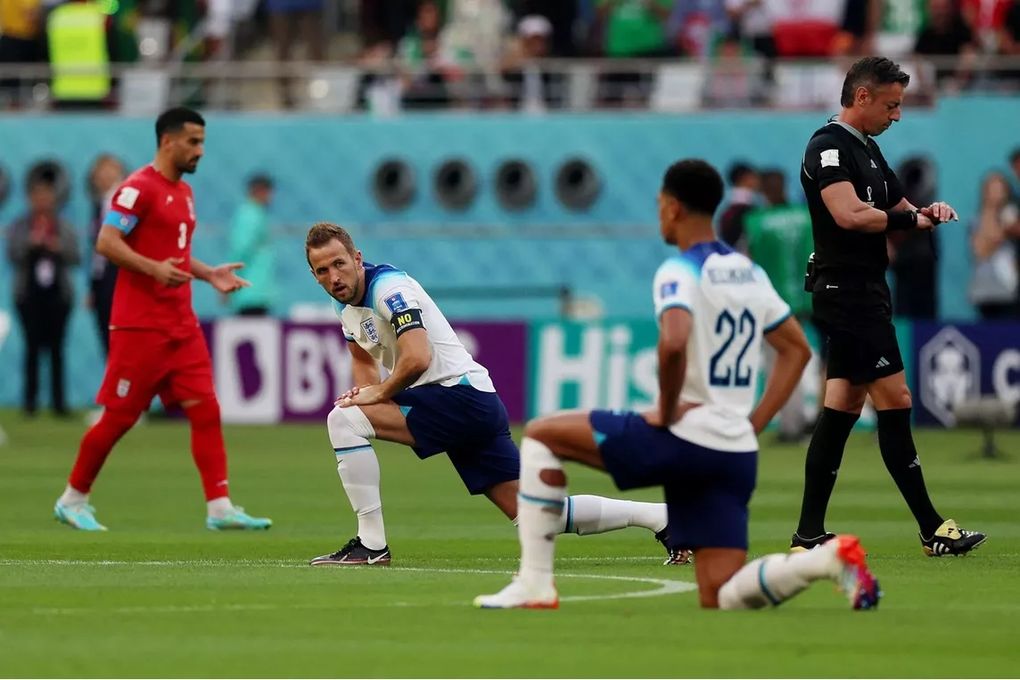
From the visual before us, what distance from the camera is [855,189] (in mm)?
11555

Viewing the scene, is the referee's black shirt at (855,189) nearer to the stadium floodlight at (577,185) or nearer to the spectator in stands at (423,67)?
the stadium floodlight at (577,185)

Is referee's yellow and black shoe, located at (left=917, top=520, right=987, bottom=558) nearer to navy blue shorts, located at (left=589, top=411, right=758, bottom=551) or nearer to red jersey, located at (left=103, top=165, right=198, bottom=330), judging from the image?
navy blue shorts, located at (left=589, top=411, right=758, bottom=551)

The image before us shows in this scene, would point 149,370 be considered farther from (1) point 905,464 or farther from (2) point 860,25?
(2) point 860,25

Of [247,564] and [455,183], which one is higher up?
[455,183]

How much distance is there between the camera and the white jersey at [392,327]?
10.9 m

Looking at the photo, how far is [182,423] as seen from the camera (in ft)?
84.7

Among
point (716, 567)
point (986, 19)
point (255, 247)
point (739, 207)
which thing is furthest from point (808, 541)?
point (986, 19)

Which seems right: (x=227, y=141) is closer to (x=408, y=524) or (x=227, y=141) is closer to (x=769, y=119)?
(x=769, y=119)

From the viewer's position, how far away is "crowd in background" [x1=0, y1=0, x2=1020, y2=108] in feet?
89.9

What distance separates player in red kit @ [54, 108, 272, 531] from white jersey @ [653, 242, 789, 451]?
17.6 feet

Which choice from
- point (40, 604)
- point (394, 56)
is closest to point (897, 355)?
point (40, 604)

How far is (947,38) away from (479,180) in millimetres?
6178

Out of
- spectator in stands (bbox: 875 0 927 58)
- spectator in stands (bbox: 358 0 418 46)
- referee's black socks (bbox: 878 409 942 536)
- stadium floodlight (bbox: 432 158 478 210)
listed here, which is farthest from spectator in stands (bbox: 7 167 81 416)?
referee's black socks (bbox: 878 409 942 536)

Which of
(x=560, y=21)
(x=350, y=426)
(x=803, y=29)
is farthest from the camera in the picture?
(x=560, y=21)
